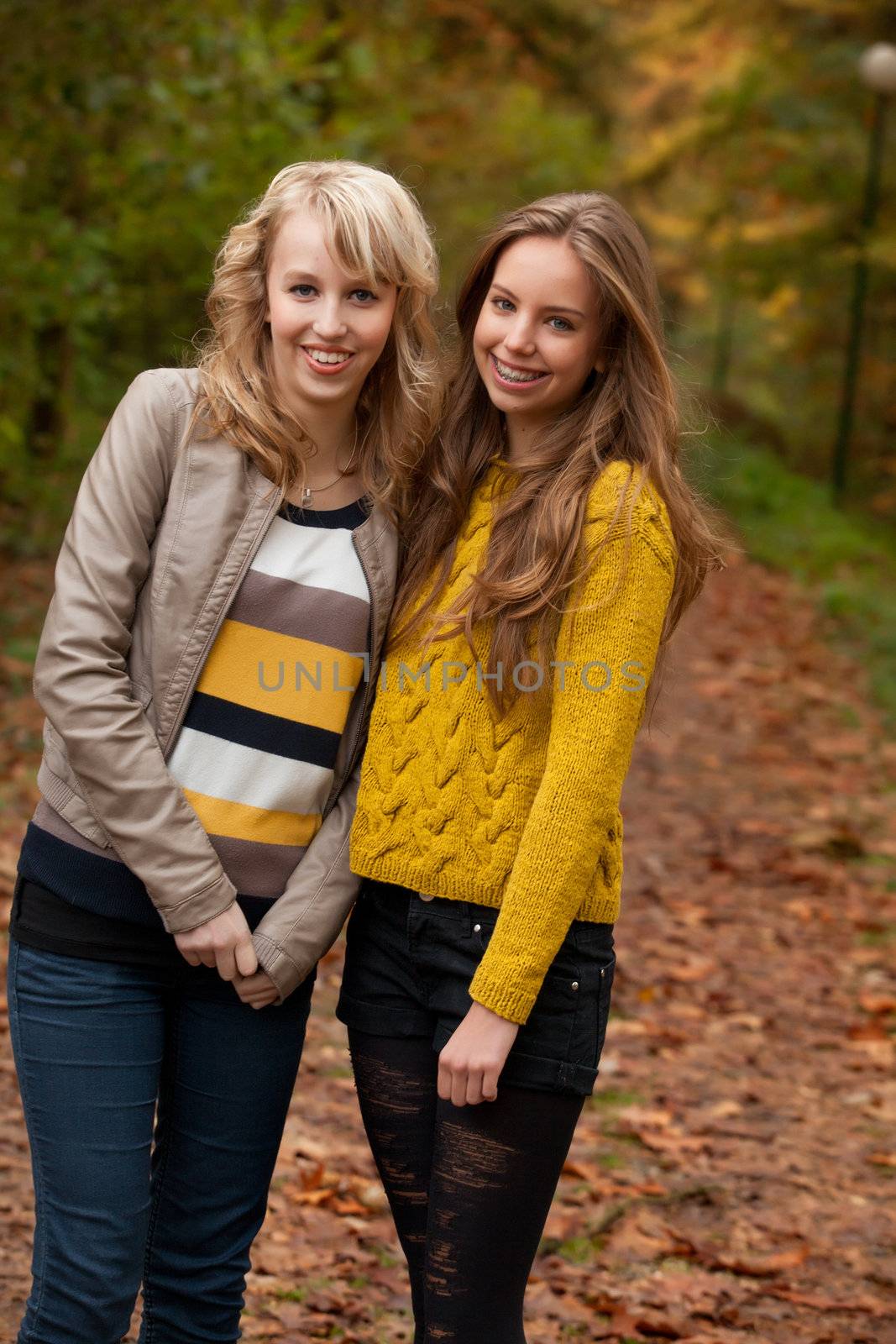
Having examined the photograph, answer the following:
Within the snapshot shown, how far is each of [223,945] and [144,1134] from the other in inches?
12.7

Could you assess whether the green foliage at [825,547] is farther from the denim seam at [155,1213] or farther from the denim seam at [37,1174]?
the denim seam at [37,1174]

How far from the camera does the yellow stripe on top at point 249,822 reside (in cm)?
232

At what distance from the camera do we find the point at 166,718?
2.29 metres

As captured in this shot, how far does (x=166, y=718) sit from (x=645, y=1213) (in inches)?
95.0

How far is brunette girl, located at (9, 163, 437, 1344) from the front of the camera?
2215 millimetres

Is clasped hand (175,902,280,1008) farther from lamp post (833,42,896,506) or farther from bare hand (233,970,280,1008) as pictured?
lamp post (833,42,896,506)

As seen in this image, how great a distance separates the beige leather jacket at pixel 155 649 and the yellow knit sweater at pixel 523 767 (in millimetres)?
150

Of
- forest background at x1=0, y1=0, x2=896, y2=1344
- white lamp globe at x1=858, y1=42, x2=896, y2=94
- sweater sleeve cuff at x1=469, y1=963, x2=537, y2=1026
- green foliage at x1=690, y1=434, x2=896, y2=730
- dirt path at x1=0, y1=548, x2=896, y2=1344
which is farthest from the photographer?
white lamp globe at x1=858, y1=42, x2=896, y2=94

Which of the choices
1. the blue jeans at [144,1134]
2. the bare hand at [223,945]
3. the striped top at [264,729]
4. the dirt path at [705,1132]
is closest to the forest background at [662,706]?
the dirt path at [705,1132]

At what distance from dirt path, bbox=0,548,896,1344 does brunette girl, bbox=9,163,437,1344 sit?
2.27ft

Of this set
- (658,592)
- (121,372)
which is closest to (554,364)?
(658,592)

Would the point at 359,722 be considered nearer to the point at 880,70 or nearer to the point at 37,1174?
the point at 37,1174

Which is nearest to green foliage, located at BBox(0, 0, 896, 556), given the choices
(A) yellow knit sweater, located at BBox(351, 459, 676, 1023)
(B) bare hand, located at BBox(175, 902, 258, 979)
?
(A) yellow knit sweater, located at BBox(351, 459, 676, 1023)

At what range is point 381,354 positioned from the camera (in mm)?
2570
